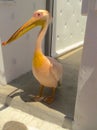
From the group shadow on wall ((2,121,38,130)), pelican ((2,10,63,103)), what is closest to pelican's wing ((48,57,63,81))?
pelican ((2,10,63,103))

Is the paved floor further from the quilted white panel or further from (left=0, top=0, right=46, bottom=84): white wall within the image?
the quilted white panel

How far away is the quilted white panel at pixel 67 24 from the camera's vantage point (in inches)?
96.0

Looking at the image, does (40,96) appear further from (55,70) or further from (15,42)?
(15,42)

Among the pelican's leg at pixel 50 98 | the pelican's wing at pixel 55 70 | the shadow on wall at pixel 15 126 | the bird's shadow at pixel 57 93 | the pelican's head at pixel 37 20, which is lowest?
the shadow on wall at pixel 15 126

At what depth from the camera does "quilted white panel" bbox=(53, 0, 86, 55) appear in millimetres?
2438

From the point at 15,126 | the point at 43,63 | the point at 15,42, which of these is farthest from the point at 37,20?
the point at 15,126

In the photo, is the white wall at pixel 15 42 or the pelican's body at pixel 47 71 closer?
the pelican's body at pixel 47 71

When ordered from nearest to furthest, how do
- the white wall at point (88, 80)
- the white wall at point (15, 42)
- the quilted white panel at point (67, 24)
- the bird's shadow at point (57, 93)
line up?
the white wall at point (88, 80), the bird's shadow at point (57, 93), the white wall at point (15, 42), the quilted white panel at point (67, 24)

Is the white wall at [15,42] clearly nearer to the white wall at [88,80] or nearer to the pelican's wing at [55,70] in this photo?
the pelican's wing at [55,70]

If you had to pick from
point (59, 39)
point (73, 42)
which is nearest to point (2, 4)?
point (59, 39)

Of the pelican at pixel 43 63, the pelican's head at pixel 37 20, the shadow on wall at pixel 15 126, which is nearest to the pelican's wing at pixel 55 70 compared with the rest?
the pelican at pixel 43 63

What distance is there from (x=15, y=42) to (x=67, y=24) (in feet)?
3.35

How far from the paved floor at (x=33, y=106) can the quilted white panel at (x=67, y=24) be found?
2.48ft

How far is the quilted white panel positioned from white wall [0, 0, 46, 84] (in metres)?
0.38
